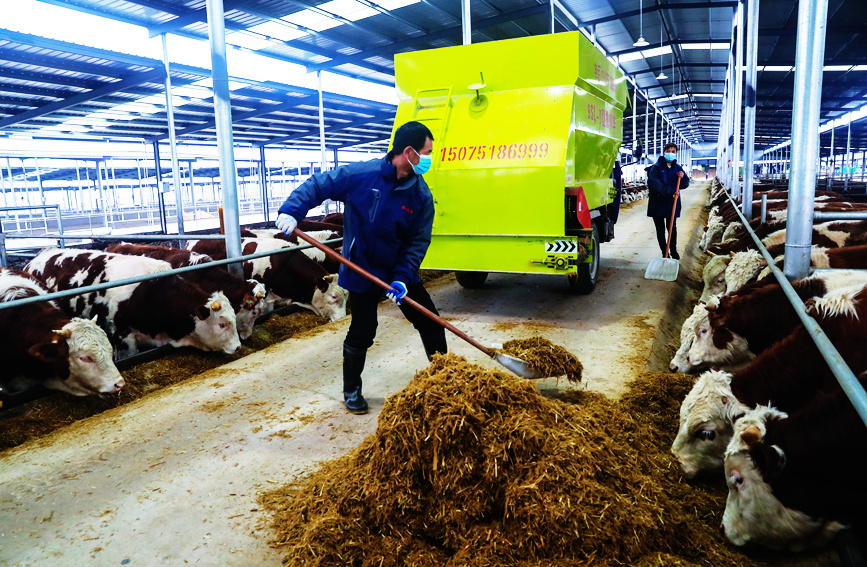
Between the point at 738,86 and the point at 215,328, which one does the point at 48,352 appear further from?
the point at 738,86

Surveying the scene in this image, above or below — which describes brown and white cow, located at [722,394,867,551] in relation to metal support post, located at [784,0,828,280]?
below

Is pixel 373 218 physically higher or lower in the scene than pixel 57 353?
higher

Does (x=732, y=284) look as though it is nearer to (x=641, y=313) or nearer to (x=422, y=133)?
(x=641, y=313)

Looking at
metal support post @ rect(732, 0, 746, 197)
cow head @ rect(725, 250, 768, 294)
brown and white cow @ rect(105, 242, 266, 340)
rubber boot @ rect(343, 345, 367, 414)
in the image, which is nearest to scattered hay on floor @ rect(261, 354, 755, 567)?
rubber boot @ rect(343, 345, 367, 414)

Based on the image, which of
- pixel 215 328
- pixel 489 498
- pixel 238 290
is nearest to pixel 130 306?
pixel 215 328

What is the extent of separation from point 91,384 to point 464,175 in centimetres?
407

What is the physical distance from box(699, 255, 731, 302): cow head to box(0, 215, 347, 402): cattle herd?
4.41 m

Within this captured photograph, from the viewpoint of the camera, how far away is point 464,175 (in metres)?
6.35

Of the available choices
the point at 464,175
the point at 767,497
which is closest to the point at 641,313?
the point at 464,175

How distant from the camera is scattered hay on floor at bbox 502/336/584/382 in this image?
406cm

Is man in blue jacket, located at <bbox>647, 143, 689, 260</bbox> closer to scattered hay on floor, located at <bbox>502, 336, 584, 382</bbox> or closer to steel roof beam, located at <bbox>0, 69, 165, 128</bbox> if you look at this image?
scattered hay on floor, located at <bbox>502, 336, 584, 382</bbox>

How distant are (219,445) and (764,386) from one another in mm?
3238

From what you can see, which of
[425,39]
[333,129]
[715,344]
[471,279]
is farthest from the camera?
[333,129]

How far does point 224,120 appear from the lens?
6.08 metres
